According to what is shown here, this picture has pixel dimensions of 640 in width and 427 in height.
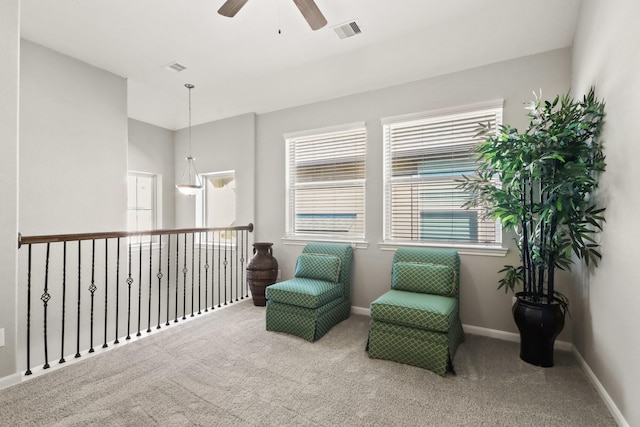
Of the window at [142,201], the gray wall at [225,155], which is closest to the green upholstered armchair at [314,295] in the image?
the gray wall at [225,155]

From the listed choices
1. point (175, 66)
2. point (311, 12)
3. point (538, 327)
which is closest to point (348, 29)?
point (311, 12)

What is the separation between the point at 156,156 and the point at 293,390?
189 inches

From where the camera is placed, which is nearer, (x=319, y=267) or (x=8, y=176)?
(x=8, y=176)

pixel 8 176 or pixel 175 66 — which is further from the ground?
pixel 175 66

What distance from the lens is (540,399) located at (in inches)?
78.6

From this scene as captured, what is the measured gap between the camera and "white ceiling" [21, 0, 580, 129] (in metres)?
2.56

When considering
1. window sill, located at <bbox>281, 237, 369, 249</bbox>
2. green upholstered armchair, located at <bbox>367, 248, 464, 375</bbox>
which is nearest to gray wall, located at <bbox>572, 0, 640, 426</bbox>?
green upholstered armchair, located at <bbox>367, 248, 464, 375</bbox>

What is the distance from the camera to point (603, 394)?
198cm

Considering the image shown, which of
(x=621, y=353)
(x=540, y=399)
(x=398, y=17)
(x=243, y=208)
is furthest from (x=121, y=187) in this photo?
(x=621, y=353)

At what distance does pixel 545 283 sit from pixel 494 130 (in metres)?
1.51

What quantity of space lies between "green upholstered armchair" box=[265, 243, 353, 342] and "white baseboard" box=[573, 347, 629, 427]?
2.08 meters

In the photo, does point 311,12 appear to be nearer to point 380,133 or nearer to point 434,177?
point 380,133

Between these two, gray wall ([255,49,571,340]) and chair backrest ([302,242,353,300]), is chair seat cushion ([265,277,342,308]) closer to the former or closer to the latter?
chair backrest ([302,242,353,300])

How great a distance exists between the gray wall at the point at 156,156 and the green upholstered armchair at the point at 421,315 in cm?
436
